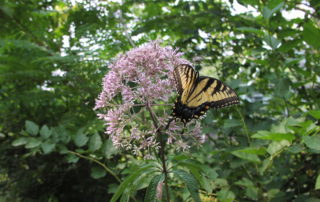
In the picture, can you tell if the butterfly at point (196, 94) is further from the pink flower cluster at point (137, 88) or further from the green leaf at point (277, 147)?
the green leaf at point (277, 147)

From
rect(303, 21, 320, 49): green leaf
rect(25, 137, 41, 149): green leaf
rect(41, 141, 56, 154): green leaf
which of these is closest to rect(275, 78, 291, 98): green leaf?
rect(303, 21, 320, 49): green leaf

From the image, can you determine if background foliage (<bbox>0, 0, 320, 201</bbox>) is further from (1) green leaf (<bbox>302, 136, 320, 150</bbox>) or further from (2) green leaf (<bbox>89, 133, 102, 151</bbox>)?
(1) green leaf (<bbox>302, 136, 320, 150</bbox>)

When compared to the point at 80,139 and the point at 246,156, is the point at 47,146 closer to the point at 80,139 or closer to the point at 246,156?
the point at 80,139

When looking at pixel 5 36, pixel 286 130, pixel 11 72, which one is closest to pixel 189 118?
pixel 286 130

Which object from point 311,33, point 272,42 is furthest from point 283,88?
point 311,33

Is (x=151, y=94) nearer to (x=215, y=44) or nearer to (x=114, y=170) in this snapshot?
(x=114, y=170)
